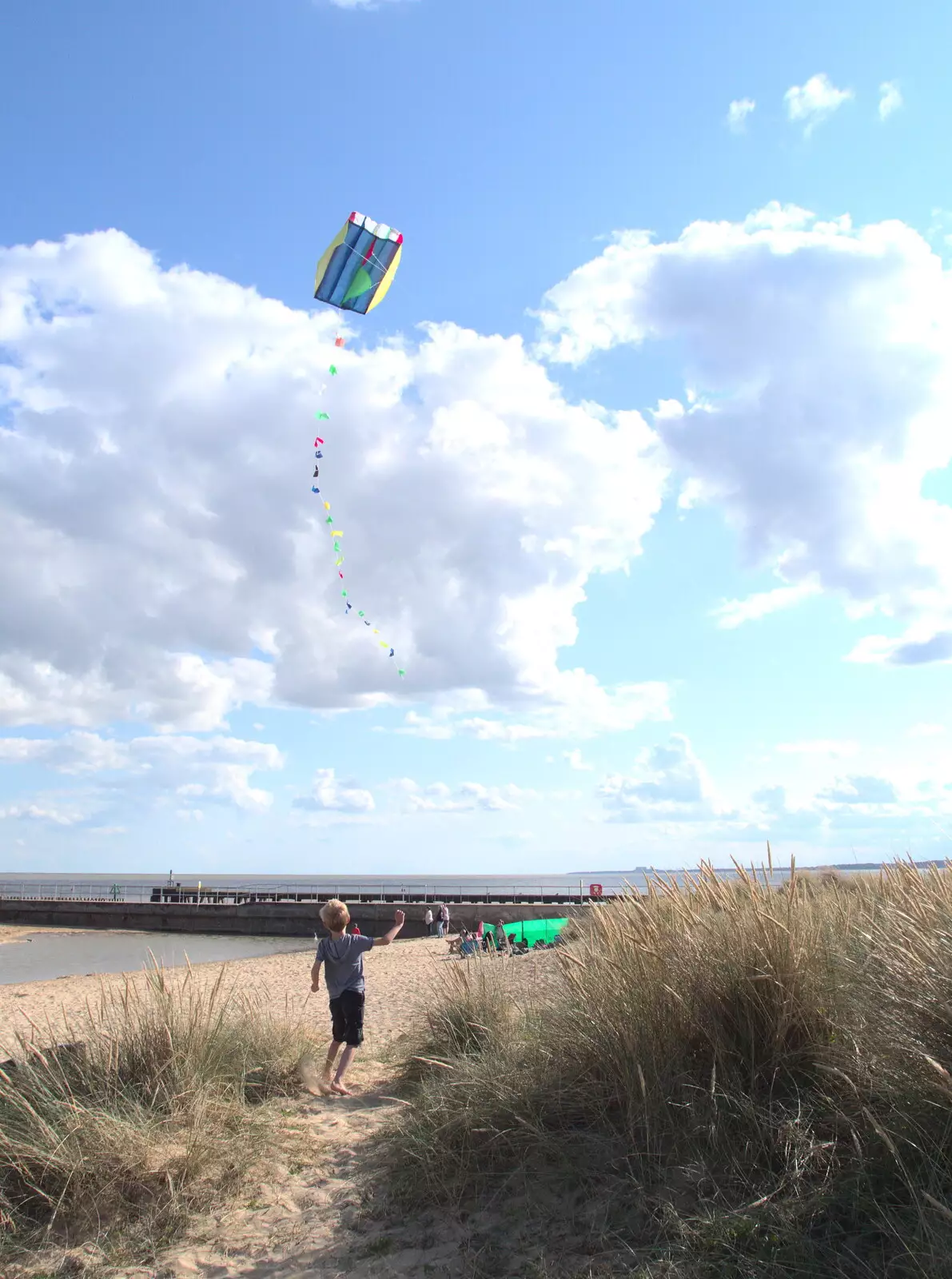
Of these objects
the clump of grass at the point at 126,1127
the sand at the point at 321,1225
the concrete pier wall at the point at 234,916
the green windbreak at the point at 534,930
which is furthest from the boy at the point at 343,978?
the concrete pier wall at the point at 234,916

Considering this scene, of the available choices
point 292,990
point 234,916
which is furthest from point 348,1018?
point 234,916

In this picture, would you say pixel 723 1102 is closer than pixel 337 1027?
Yes

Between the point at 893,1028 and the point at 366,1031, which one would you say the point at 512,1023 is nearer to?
the point at 893,1028

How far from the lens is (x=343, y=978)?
255 inches

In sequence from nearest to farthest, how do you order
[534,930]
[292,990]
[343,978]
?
[343,978] → [292,990] → [534,930]

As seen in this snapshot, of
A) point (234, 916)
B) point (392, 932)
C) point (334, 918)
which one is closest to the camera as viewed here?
point (392, 932)

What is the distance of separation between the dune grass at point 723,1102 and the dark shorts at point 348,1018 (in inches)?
66.6

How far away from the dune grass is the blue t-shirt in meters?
1.78

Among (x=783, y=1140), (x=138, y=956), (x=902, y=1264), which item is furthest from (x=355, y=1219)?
(x=138, y=956)

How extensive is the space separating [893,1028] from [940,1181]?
1.81ft

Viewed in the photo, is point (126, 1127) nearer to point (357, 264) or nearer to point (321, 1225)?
point (321, 1225)

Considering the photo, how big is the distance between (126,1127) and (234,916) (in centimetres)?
4147

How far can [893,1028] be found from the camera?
10.3 feet

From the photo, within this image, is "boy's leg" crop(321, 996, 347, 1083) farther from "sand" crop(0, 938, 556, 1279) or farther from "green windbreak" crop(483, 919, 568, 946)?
"green windbreak" crop(483, 919, 568, 946)
